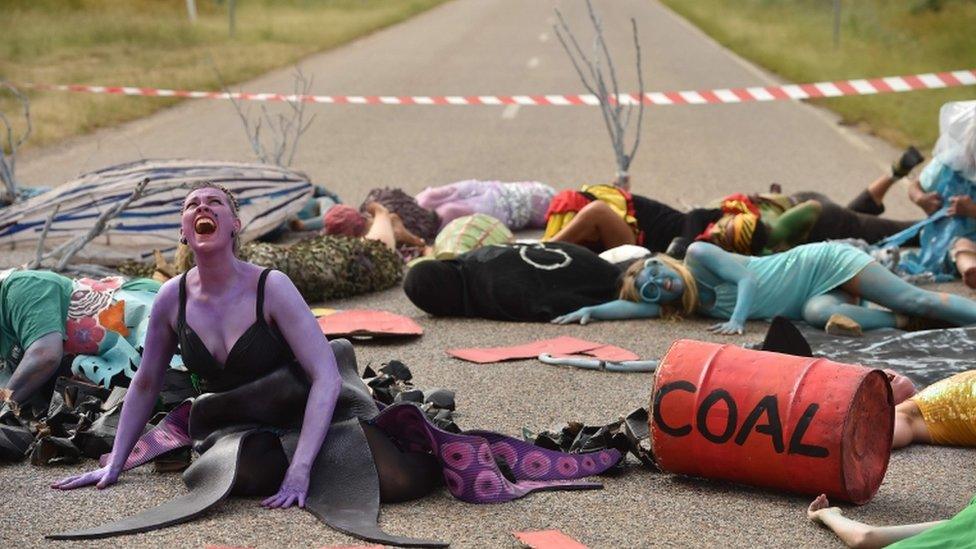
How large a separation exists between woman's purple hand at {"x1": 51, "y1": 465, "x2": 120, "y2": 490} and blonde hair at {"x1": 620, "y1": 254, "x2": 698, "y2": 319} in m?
3.83

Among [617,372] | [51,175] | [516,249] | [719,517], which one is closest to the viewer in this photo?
[719,517]

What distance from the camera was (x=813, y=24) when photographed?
32938mm

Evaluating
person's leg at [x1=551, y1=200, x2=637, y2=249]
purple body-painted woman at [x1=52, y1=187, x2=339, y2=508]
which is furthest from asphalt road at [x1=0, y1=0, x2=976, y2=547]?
person's leg at [x1=551, y1=200, x2=637, y2=249]

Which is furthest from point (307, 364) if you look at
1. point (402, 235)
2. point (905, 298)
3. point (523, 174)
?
point (523, 174)

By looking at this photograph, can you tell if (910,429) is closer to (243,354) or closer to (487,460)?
(487,460)

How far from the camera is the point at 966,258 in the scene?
986 cm

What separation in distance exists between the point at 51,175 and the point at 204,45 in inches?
536

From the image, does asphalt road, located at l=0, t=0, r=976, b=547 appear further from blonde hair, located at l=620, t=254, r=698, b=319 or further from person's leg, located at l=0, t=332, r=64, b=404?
person's leg, located at l=0, t=332, r=64, b=404

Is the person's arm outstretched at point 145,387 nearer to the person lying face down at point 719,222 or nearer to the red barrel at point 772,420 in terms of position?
the red barrel at point 772,420

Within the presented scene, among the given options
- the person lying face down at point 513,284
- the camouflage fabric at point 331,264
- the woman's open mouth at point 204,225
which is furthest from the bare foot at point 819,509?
the camouflage fabric at point 331,264

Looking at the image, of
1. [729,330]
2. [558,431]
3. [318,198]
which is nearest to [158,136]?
[318,198]

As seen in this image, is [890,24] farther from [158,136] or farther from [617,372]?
[617,372]

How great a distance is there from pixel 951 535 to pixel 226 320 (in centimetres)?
244

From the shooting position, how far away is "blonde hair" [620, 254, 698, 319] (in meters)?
8.75
